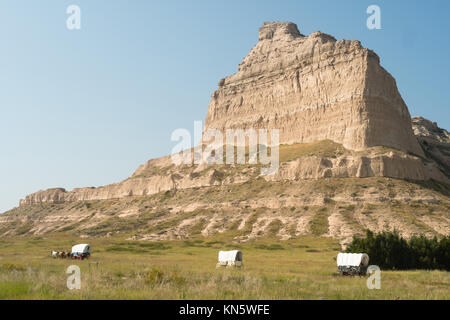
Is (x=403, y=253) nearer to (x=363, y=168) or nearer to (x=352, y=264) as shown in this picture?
(x=352, y=264)

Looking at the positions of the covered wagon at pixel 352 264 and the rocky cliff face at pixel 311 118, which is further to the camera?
the rocky cliff face at pixel 311 118

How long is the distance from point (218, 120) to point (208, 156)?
92.8ft

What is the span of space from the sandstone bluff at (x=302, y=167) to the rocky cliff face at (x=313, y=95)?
39cm

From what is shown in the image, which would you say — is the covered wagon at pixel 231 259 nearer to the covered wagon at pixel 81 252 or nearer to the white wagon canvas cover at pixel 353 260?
the white wagon canvas cover at pixel 353 260

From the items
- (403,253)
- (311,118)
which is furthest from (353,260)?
(311,118)

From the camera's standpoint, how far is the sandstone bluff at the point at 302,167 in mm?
76125

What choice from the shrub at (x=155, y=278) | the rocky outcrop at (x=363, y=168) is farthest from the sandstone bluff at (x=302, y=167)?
the shrub at (x=155, y=278)

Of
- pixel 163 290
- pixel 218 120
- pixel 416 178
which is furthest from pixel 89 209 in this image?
pixel 163 290

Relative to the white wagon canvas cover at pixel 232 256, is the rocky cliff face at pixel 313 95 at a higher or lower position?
higher

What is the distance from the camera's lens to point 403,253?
1433 inches

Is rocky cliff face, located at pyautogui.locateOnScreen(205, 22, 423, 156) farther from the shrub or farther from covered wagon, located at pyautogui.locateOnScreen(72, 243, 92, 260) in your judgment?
the shrub

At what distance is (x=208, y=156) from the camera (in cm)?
12550

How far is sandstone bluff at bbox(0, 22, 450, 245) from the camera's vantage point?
76125mm
